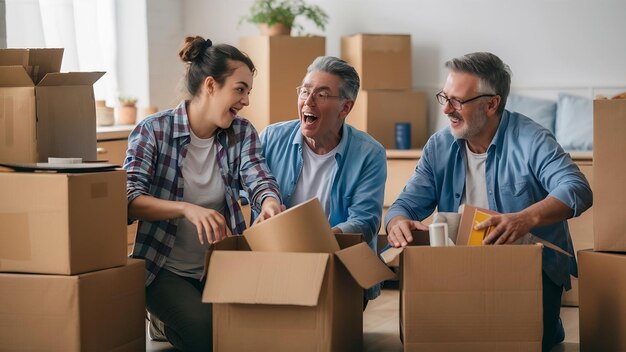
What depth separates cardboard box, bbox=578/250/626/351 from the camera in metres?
2.69

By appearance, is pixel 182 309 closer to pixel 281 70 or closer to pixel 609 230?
pixel 609 230

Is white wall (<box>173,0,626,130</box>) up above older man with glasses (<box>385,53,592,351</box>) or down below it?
above

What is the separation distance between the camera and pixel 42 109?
2.72 meters

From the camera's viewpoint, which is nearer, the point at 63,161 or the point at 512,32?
the point at 63,161

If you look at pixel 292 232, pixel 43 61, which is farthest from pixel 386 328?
pixel 43 61

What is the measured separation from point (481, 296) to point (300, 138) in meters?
1.16

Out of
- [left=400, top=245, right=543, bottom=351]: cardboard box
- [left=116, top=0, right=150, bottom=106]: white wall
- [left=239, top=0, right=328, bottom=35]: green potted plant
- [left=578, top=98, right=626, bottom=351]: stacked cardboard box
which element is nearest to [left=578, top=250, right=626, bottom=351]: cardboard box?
[left=578, top=98, right=626, bottom=351]: stacked cardboard box

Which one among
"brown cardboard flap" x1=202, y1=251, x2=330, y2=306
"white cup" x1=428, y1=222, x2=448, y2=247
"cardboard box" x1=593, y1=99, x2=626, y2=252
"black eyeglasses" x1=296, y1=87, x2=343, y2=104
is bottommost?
"brown cardboard flap" x1=202, y1=251, x2=330, y2=306

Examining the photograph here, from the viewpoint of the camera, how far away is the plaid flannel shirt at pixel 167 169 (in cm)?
304

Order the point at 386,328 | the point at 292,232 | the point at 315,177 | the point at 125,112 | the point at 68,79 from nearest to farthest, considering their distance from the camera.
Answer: the point at 292,232 < the point at 68,79 < the point at 315,177 < the point at 386,328 < the point at 125,112

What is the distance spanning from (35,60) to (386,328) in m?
1.71

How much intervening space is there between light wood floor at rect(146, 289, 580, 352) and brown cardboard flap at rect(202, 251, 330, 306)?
917mm

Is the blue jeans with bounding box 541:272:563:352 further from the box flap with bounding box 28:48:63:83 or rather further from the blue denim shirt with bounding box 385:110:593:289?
the box flap with bounding box 28:48:63:83

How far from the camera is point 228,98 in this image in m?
3.11
